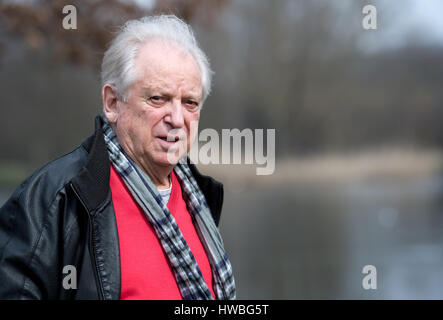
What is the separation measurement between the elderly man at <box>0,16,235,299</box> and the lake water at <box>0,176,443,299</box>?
408 cm

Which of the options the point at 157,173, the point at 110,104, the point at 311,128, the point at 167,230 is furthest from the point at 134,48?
the point at 311,128

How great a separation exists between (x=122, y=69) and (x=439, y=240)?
807 centimetres

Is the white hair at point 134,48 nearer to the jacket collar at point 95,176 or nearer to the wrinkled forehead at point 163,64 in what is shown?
the wrinkled forehead at point 163,64

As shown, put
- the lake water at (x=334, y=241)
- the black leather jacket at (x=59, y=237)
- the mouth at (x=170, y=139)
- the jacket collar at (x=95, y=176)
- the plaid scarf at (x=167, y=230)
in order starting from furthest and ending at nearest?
the lake water at (x=334, y=241) → the mouth at (x=170, y=139) → the plaid scarf at (x=167, y=230) → the jacket collar at (x=95, y=176) → the black leather jacket at (x=59, y=237)

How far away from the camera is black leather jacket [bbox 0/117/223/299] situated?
5.14ft

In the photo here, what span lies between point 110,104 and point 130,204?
1.31ft

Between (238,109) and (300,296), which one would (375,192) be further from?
(300,296)

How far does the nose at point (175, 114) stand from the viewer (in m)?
1.94

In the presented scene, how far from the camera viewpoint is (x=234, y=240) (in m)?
8.94

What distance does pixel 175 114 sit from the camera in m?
1.94

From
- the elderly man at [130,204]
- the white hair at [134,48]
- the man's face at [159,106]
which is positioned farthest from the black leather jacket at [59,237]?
the white hair at [134,48]

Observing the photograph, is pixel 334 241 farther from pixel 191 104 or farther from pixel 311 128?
pixel 311 128

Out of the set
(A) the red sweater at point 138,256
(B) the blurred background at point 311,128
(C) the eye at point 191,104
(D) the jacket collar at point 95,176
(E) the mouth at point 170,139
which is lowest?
(A) the red sweater at point 138,256
